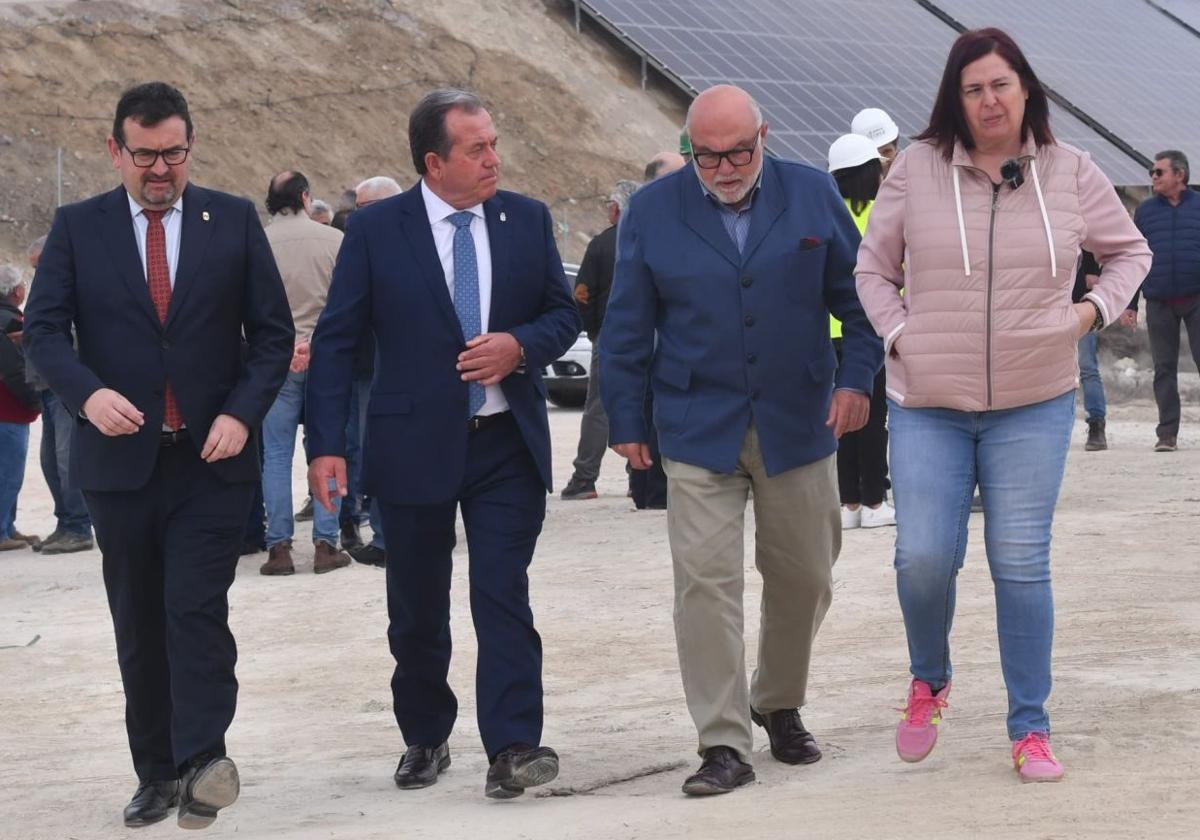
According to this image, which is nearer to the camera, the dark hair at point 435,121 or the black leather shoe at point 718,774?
the black leather shoe at point 718,774

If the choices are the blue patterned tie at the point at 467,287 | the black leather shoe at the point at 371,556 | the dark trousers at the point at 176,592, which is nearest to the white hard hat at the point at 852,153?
the black leather shoe at the point at 371,556

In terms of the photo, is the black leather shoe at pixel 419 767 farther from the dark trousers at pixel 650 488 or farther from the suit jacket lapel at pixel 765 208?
the dark trousers at pixel 650 488

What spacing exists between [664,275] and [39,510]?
9.20 metres

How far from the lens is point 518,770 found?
565 cm

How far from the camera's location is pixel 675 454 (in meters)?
5.73

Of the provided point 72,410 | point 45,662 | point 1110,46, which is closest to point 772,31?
point 1110,46

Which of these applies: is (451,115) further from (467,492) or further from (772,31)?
(772,31)

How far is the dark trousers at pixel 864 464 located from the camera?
10102 mm

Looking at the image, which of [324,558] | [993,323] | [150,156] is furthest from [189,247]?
[324,558]

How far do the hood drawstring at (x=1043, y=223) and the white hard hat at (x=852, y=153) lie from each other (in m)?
4.16

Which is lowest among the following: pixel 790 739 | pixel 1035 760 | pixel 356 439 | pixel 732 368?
pixel 790 739

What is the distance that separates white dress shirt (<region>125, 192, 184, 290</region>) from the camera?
18.8ft

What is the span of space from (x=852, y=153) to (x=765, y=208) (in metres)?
3.87

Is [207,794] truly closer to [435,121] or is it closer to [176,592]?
[176,592]
